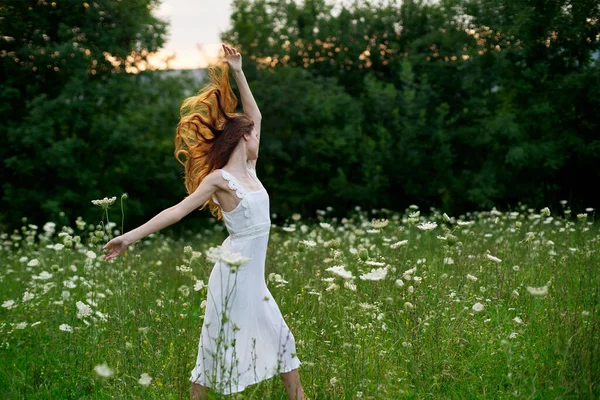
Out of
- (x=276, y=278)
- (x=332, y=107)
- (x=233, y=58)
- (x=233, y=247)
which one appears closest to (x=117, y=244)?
(x=233, y=247)

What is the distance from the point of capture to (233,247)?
3.56 m

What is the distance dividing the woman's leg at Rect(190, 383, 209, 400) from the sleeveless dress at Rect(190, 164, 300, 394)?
0.04 metres

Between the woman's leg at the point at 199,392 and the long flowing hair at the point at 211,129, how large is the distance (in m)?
1.01

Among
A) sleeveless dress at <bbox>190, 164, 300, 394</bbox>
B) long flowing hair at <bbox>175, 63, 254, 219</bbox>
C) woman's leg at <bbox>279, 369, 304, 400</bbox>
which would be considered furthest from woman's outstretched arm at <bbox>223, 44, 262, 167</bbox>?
woman's leg at <bbox>279, 369, 304, 400</bbox>

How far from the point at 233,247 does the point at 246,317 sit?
393 mm

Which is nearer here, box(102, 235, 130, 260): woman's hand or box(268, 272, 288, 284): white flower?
box(102, 235, 130, 260): woman's hand

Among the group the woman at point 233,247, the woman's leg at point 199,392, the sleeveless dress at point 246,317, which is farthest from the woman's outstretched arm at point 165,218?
the woman's leg at point 199,392

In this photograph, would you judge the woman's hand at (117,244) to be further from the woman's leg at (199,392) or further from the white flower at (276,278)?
the white flower at (276,278)

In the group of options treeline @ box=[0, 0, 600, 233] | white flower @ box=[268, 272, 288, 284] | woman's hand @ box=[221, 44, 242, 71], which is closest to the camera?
white flower @ box=[268, 272, 288, 284]

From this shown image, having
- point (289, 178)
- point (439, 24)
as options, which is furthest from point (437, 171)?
point (439, 24)

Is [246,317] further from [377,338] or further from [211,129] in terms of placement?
[211,129]

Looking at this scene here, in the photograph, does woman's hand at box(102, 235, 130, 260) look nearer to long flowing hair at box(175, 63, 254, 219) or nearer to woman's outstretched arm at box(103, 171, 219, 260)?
woman's outstretched arm at box(103, 171, 219, 260)

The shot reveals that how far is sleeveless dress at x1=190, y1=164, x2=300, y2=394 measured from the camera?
11.2ft

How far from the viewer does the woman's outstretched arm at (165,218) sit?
10.5 feet
